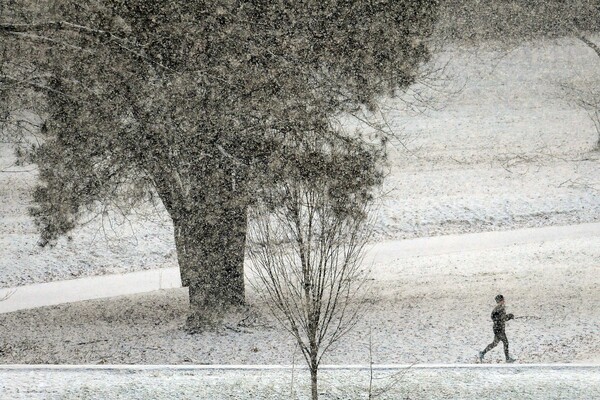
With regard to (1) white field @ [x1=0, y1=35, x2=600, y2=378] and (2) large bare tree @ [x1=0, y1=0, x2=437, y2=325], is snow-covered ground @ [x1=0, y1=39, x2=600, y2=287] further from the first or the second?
(2) large bare tree @ [x1=0, y1=0, x2=437, y2=325]

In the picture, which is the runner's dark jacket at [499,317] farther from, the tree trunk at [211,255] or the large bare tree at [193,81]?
the tree trunk at [211,255]

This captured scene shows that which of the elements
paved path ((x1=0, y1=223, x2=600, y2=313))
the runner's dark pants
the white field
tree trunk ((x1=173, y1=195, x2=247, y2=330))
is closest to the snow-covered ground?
the white field

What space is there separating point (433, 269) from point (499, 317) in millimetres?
5229

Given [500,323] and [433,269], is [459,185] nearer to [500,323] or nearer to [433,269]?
[433,269]

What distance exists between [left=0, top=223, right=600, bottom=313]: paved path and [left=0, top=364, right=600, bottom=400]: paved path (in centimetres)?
534

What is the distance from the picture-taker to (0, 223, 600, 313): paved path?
603 inches

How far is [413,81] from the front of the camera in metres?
12.2

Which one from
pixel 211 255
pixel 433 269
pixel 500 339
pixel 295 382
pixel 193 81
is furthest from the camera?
pixel 433 269

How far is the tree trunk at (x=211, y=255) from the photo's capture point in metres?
12.3

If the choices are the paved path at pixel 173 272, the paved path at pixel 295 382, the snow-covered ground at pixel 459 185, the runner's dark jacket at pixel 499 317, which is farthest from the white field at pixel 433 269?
the paved path at pixel 295 382

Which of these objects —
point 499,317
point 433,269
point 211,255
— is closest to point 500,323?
point 499,317

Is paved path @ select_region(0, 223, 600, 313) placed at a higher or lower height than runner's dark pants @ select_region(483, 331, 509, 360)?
higher

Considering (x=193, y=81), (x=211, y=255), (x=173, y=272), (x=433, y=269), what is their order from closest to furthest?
1. (x=193, y=81)
2. (x=211, y=255)
3. (x=433, y=269)
4. (x=173, y=272)

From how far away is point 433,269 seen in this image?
1584 cm
